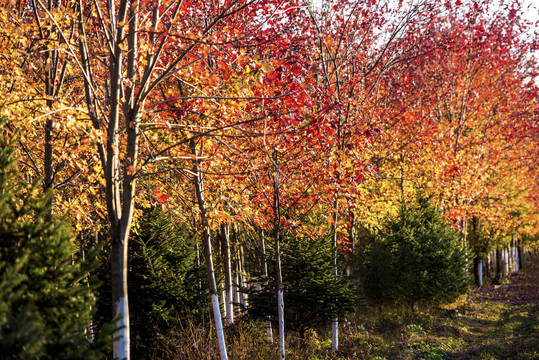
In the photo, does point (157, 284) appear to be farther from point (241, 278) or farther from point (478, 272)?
point (478, 272)

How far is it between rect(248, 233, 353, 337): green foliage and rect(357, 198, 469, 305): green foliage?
5490 millimetres

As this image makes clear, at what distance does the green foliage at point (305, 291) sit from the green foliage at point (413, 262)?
18.0ft

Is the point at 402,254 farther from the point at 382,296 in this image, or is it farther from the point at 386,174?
the point at 386,174

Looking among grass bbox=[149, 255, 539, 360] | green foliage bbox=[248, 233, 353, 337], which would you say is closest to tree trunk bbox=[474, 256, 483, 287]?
grass bbox=[149, 255, 539, 360]

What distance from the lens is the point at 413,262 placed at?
53.9ft

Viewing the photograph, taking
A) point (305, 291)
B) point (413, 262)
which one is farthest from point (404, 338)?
point (305, 291)

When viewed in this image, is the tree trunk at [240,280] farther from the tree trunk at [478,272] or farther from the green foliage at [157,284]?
the tree trunk at [478,272]

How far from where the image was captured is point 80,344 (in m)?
3.78

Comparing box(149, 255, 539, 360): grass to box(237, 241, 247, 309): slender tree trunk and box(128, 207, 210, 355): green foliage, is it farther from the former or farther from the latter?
box(237, 241, 247, 309): slender tree trunk

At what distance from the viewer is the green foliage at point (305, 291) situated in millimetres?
11055

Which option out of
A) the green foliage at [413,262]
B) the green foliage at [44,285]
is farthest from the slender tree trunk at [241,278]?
the green foliage at [44,285]

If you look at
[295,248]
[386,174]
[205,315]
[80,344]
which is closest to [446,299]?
[386,174]

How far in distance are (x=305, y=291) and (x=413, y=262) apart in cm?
674

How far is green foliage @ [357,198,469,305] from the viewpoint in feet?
53.6
